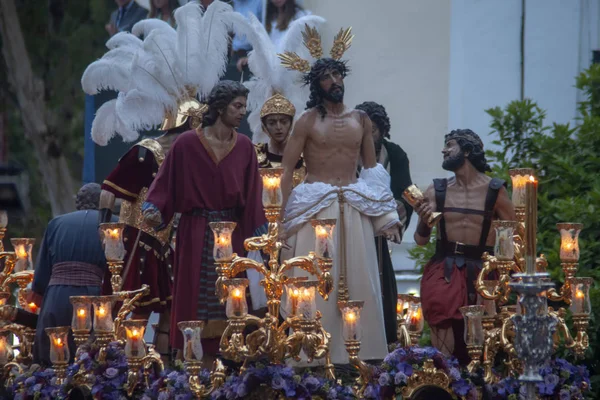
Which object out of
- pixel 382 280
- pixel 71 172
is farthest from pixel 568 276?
pixel 71 172

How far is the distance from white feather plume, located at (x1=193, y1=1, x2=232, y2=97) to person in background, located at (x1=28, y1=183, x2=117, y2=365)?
4.48ft

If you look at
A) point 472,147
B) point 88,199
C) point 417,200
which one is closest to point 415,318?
point 417,200

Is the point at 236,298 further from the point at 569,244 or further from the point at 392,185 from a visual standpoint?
the point at 392,185

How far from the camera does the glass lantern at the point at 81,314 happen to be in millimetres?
9391

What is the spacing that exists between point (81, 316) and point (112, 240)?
569 mm

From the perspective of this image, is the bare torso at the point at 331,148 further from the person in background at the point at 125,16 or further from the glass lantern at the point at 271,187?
the person in background at the point at 125,16

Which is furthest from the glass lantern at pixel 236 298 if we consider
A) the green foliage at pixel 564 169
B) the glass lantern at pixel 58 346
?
the green foliage at pixel 564 169

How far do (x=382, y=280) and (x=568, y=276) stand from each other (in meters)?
1.45

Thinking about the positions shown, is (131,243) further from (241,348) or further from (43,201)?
(43,201)

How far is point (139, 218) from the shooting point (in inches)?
426

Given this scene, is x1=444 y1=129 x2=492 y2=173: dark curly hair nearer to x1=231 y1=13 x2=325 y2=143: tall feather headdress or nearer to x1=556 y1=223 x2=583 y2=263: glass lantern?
x1=556 y1=223 x2=583 y2=263: glass lantern

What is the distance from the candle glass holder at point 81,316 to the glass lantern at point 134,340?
381mm

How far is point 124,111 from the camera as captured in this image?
454 inches

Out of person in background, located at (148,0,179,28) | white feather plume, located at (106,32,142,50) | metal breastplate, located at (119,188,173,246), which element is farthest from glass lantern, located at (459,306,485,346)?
person in background, located at (148,0,179,28)
